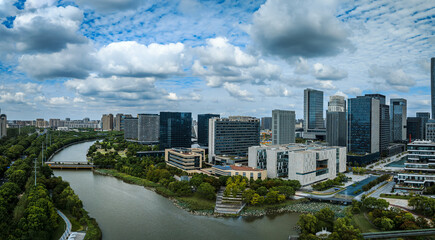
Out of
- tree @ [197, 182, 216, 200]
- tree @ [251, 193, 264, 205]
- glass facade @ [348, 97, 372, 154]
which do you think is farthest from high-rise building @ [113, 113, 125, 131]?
tree @ [251, 193, 264, 205]

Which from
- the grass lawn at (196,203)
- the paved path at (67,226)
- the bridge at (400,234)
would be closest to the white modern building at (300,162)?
the grass lawn at (196,203)

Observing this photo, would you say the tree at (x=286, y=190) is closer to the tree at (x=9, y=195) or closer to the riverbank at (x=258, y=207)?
the riverbank at (x=258, y=207)

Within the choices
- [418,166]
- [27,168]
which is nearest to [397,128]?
[418,166]

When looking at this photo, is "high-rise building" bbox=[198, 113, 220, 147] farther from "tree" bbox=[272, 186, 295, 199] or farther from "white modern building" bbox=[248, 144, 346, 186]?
"tree" bbox=[272, 186, 295, 199]

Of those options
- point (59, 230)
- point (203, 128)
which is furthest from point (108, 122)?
point (59, 230)

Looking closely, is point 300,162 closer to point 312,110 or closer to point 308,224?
point 308,224

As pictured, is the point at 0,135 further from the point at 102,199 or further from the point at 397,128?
the point at 397,128
